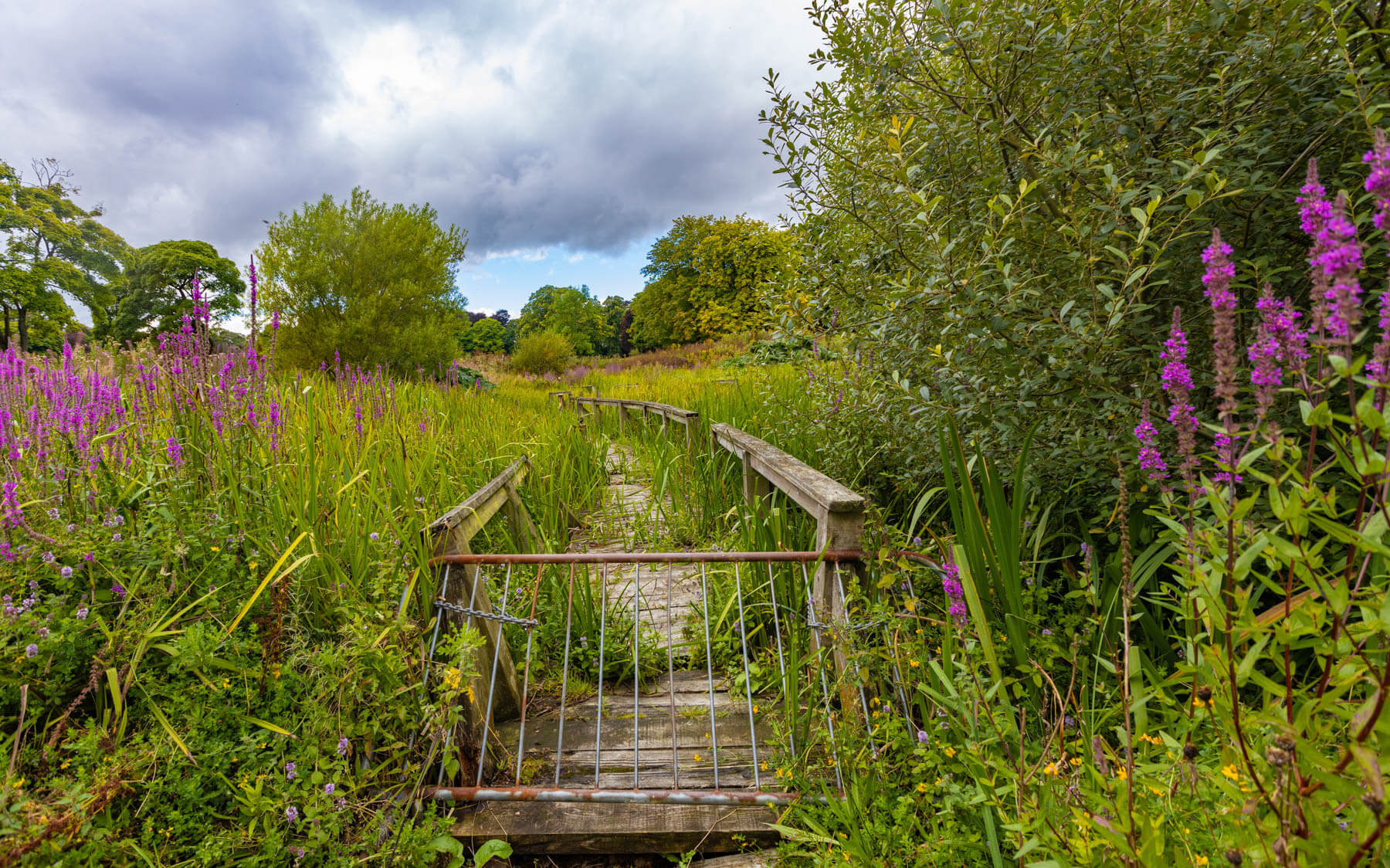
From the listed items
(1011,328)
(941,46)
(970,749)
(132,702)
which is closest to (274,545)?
(132,702)

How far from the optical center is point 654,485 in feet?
14.5

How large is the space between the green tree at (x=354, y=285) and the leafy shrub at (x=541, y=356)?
6613 mm

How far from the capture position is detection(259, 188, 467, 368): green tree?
1178 centimetres

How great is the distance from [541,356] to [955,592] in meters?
19.3

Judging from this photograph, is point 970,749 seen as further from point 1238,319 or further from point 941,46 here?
point 941,46

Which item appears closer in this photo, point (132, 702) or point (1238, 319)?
point (132, 702)

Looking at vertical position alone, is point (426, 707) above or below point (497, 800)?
above

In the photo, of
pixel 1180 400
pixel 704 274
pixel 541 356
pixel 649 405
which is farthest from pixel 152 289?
pixel 1180 400

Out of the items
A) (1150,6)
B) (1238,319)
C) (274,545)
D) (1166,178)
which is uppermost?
(1150,6)

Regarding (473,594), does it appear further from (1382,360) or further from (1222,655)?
(1382,360)

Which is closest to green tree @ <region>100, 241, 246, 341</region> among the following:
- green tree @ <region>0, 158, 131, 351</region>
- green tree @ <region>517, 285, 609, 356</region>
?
green tree @ <region>0, 158, 131, 351</region>

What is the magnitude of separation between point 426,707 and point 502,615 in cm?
40

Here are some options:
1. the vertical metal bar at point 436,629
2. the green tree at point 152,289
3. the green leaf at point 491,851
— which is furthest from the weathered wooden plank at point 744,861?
A: the green tree at point 152,289

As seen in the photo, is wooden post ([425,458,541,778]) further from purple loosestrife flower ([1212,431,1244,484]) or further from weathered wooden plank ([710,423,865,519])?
purple loosestrife flower ([1212,431,1244,484])
